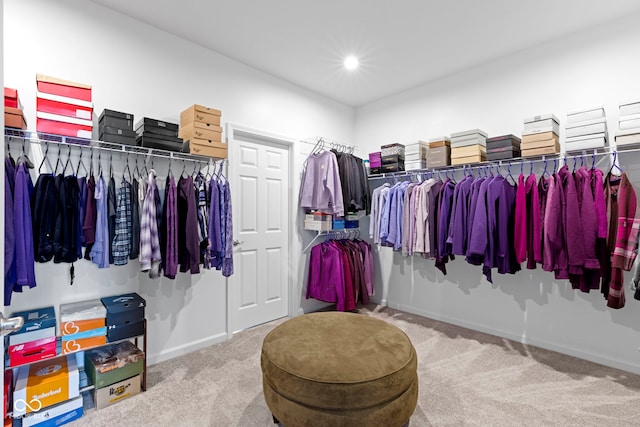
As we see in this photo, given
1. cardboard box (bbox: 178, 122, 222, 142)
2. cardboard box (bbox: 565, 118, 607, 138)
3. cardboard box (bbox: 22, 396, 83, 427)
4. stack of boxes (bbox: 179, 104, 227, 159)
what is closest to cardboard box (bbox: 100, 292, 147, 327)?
cardboard box (bbox: 22, 396, 83, 427)

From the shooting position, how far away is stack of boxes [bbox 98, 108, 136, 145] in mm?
2293

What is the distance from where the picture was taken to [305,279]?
159 inches

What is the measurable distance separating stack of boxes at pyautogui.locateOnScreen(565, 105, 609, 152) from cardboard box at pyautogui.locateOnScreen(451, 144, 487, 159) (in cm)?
67

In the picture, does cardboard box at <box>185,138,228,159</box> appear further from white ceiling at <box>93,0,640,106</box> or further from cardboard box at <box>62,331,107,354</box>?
cardboard box at <box>62,331,107,354</box>

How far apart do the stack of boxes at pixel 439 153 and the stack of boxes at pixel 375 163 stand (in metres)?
0.67

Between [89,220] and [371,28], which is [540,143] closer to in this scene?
[371,28]

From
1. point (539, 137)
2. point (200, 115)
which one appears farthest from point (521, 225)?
point (200, 115)

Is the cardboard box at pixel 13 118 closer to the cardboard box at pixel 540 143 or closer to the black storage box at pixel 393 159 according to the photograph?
the black storage box at pixel 393 159

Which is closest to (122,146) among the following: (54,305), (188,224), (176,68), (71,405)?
(188,224)

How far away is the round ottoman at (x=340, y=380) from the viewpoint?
5.30 feet

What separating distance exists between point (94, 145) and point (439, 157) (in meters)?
3.02

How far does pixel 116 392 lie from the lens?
221 centimetres

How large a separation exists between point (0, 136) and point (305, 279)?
131 inches

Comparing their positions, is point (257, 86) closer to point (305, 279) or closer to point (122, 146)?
point (122, 146)
